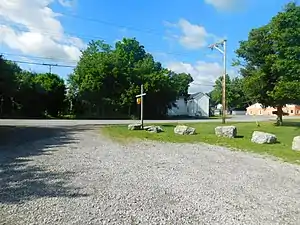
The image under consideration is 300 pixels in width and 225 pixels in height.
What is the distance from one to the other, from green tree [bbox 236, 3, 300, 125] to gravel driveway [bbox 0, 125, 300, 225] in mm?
16313

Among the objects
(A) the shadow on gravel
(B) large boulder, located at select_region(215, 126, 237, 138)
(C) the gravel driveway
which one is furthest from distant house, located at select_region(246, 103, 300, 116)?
(A) the shadow on gravel

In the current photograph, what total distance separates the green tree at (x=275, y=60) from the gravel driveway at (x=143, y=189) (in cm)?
1631

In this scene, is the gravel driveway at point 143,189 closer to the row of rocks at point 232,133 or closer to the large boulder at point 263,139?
the row of rocks at point 232,133

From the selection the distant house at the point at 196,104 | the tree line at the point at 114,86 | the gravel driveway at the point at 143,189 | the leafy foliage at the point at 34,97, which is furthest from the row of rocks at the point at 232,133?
the distant house at the point at 196,104

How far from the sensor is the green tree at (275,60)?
971 inches

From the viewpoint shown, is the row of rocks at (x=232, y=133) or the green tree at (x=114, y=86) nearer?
the row of rocks at (x=232, y=133)

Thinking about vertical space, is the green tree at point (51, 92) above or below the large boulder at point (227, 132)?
above

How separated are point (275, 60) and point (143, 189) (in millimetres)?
24008

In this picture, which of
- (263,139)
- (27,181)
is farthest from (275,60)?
(27,181)

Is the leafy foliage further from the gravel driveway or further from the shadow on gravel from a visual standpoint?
the shadow on gravel

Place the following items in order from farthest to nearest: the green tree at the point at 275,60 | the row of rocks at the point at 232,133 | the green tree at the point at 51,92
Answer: the green tree at the point at 51,92 → the green tree at the point at 275,60 → the row of rocks at the point at 232,133

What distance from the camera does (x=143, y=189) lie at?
20.2 ft

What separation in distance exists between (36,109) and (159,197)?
37.7m

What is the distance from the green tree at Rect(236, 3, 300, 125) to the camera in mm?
24672
